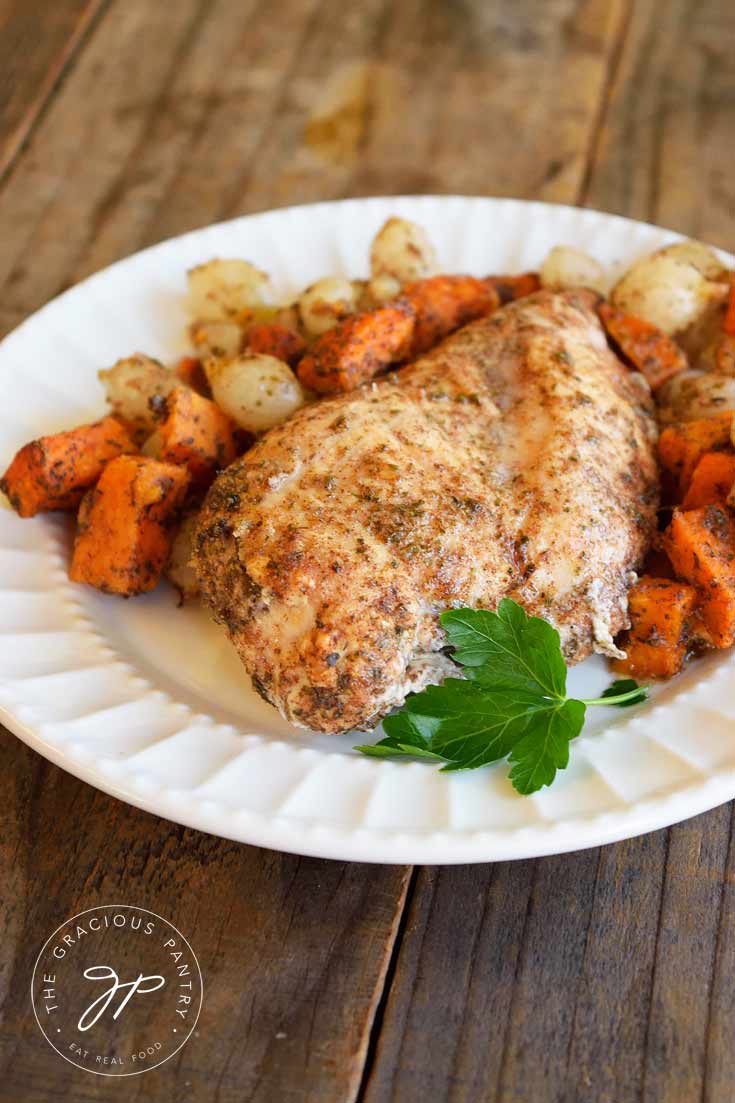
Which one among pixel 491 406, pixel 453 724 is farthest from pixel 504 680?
pixel 491 406

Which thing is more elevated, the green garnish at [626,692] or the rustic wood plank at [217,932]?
the green garnish at [626,692]

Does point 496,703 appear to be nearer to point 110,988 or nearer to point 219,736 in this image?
point 219,736

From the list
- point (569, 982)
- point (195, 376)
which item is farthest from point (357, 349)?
point (569, 982)

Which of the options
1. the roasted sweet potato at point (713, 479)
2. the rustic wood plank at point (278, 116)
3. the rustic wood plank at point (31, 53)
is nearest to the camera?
the roasted sweet potato at point (713, 479)

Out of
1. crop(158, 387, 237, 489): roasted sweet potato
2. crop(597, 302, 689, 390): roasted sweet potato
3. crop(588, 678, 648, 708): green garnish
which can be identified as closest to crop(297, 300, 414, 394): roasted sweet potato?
crop(158, 387, 237, 489): roasted sweet potato

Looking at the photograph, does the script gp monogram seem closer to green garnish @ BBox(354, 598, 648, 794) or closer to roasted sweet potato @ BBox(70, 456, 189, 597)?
green garnish @ BBox(354, 598, 648, 794)

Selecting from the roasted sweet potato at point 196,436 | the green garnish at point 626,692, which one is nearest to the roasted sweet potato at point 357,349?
the roasted sweet potato at point 196,436

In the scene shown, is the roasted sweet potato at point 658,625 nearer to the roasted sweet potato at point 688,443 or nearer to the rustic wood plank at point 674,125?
the roasted sweet potato at point 688,443
